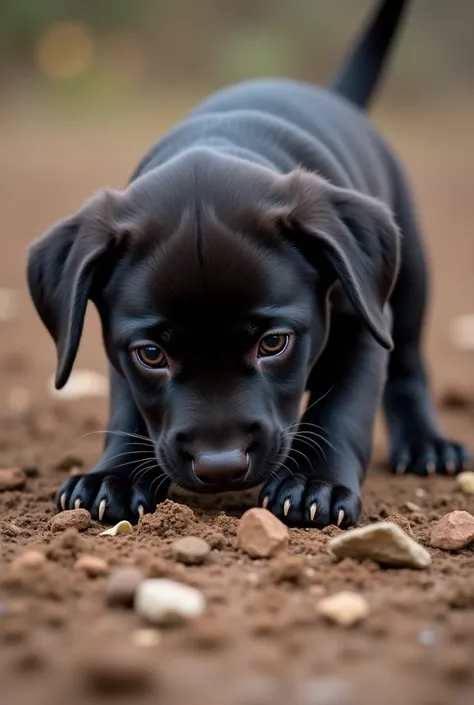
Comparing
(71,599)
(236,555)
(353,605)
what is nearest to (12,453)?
(236,555)

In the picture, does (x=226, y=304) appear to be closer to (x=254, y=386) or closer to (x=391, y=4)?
(x=254, y=386)

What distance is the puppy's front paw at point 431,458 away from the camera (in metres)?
A: 4.64

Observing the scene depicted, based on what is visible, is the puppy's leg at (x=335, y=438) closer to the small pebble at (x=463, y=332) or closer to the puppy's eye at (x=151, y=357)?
the puppy's eye at (x=151, y=357)

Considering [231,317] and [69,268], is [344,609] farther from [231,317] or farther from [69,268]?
[69,268]

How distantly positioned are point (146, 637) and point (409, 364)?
3230 mm

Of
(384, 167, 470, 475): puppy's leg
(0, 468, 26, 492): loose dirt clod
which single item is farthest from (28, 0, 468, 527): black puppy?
(384, 167, 470, 475): puppy's leg

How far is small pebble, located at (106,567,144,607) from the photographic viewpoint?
2.41 metres

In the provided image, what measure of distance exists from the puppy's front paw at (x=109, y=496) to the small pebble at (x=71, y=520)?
0.14 m

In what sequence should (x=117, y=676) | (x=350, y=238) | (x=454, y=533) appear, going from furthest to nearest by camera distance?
(x=350, y=238)
(x=454, y=533)
(x=117, y=676)

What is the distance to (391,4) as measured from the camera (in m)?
5.67

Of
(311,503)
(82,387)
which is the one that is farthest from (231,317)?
(82,387)

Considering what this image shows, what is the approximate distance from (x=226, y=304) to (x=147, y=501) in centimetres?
69

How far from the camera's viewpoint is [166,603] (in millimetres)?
2305

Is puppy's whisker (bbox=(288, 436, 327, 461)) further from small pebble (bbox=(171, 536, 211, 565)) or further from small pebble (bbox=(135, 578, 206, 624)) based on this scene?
small pebble (bbox=(135, 578, 206, 624))
